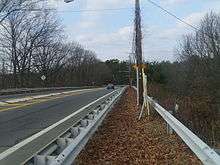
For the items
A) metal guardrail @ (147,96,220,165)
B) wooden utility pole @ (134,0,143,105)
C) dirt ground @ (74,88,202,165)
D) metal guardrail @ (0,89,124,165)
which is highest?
wooden utility pole @ (134,0,143,105)

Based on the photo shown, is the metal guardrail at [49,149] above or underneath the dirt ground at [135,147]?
above

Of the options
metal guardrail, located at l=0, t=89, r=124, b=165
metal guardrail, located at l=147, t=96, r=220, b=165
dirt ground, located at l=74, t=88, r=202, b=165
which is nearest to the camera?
metal guardrail, located at l=147, t=96, r=220, b=165

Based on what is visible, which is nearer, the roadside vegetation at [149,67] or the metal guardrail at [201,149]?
the metal guardrail at [201,149]

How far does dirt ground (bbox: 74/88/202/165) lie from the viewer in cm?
950

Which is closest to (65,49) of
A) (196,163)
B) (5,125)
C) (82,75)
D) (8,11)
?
(82,75)

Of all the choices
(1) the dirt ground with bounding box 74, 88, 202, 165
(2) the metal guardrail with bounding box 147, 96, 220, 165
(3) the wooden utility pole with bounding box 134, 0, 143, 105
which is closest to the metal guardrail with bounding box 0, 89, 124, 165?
(1) the dirt ground with bounding box 74, 88, 202, 165


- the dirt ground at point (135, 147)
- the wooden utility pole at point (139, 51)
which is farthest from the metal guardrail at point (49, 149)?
the wooden utility pole at point (139, 51)

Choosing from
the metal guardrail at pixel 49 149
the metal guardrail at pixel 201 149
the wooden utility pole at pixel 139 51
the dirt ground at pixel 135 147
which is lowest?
the dirt ground at pixel 135 147

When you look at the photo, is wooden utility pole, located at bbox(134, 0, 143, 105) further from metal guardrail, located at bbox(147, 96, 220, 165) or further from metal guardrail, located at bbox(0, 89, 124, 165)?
metal guardrail, located at bbox(147, 96, 220, 165)

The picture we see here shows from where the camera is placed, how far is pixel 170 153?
34.0 ft

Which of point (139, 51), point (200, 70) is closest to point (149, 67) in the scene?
point (200, 70)

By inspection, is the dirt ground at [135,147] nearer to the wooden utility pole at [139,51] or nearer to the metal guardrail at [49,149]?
the metal guardrail at [49,149]

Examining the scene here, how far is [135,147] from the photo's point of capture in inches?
451

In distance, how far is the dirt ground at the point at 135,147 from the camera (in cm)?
950
